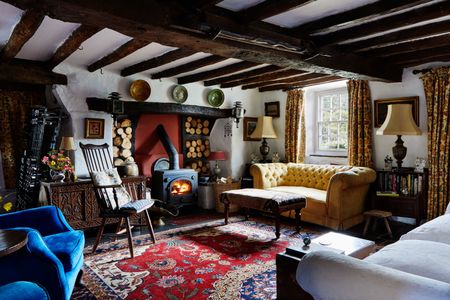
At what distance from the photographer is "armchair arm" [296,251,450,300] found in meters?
1.24

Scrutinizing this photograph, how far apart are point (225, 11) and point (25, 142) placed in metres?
3.71

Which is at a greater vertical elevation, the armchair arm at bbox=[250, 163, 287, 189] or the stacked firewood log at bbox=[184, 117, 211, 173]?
the stacked firewood log at bbox=[184, 117, 211, 173]

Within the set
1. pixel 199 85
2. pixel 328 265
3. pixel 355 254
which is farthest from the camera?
pixel 199 85

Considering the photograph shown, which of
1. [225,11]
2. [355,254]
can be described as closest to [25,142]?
[225,11]

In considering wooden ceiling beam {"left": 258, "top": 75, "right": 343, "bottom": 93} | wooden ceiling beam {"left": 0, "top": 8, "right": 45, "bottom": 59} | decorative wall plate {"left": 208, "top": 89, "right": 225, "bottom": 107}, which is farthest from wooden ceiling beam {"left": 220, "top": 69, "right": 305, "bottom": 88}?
wooden ceiling beam {"left": 0, "top": 8, "right": 45, "bottom": 59}

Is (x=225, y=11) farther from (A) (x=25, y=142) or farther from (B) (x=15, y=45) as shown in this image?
(A) (x=25, y=142)

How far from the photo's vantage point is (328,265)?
150 cm

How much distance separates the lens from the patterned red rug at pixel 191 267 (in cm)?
277

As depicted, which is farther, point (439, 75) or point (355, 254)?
point (439, 75)

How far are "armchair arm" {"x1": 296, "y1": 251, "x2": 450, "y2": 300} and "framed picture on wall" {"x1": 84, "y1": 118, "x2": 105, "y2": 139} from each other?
394 cm

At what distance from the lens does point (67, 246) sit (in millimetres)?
2494

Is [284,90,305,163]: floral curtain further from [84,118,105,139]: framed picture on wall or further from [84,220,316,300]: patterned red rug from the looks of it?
[84,118,105,139]: framed picture on wall

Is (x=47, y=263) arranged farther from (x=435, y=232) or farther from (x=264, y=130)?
(x=264, y=130)

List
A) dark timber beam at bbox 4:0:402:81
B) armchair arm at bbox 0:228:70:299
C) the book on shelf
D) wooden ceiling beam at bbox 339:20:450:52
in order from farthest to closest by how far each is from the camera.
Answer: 1. the book on shelf
2. wooden ceiling beam at bbox 339:20:450:52
3. armchair arm at bbox 0:228:70:299
4. dark timber beam at bbox 4:0:402:81
